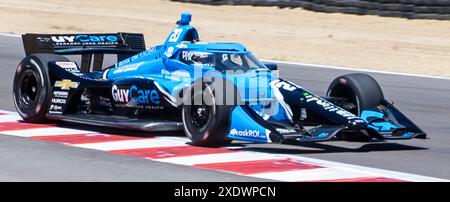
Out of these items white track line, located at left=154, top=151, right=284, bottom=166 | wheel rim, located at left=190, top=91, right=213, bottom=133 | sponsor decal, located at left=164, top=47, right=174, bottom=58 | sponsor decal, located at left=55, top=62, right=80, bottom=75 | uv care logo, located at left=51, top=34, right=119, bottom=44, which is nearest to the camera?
white track line, located at left=154, top=151, right=284, bottom=166

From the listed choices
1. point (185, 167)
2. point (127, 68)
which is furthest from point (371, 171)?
point (127, 68)

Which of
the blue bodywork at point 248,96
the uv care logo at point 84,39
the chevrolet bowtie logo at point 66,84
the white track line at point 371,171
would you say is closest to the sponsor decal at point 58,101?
the chevrolet bowtie logo at point 66,84

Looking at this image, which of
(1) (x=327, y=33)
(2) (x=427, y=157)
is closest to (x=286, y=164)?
(2) (x=427, y=157)

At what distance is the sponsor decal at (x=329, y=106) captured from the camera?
9688 mm

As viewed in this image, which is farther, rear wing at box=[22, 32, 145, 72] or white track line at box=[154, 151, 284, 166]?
rear wing at box=[22, 32, 145, 72]

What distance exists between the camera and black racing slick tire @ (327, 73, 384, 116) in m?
10.4

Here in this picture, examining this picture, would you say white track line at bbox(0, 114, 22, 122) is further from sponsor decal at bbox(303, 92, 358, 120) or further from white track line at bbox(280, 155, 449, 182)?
white track line at bbox(280, 155, 449, 182)

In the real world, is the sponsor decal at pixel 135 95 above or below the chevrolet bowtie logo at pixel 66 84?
below

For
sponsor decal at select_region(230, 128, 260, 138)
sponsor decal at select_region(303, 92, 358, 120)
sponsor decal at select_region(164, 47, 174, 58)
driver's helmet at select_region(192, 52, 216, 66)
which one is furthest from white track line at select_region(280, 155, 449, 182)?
sponsor decal at select_region(164, 47, 174, 58)

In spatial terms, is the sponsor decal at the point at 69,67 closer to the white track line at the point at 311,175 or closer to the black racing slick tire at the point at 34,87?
the black racing slick tire at the point at 34,87

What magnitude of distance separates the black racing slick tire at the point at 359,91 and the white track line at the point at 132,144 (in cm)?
183

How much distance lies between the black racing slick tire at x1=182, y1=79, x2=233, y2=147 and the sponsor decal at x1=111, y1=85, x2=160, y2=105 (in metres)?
0.69
